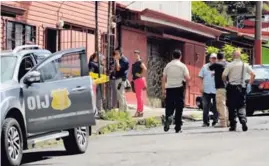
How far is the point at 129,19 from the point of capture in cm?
2339

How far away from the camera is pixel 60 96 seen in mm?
10719

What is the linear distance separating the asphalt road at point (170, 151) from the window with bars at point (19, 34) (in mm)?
4298

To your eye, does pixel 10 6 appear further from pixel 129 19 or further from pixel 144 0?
pixel 144 0

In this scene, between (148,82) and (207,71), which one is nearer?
(207,71)

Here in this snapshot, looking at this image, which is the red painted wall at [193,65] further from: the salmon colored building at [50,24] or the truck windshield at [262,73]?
the truck windshield at [262,73]

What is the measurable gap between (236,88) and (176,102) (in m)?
1.37

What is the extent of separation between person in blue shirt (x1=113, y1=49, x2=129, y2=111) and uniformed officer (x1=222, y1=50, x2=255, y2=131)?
3919 millimetres

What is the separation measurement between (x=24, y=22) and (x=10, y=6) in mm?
918

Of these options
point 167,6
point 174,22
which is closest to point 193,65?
point 167,6

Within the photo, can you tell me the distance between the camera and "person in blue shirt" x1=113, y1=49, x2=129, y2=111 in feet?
61.0

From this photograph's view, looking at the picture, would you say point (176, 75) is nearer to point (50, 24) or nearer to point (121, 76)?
point (121, 76)

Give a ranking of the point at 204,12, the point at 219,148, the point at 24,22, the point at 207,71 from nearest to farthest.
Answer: the point at 219,148 → the point at 207,71 → the point at 24,22 → the point at 204,12

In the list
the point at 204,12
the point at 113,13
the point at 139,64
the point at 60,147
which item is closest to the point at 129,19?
the point at 113,13

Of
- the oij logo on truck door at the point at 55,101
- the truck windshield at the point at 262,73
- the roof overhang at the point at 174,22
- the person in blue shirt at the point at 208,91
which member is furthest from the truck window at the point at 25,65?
the roof overhang at the point at 174,22
